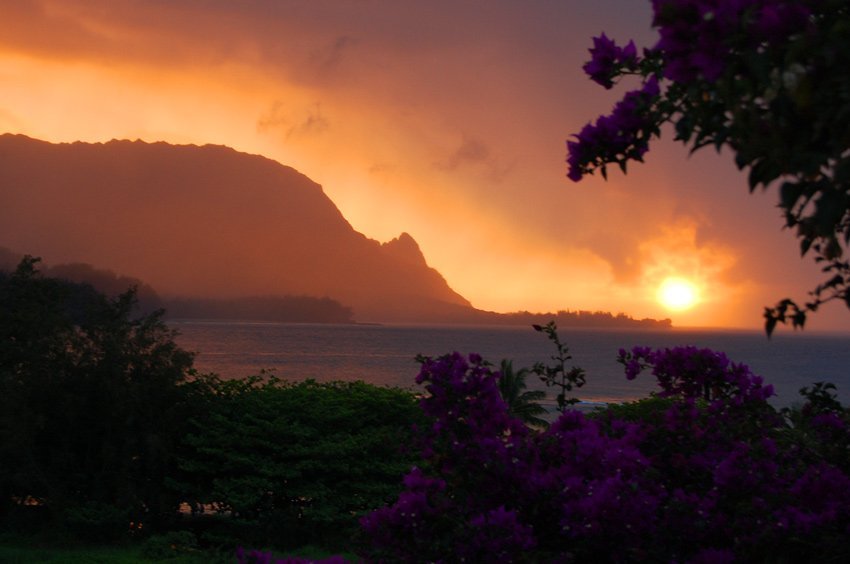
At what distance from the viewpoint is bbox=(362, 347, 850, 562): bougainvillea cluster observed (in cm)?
448

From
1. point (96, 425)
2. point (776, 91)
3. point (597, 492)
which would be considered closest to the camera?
point (776, 91)

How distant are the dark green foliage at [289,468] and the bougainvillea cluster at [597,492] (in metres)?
13.1

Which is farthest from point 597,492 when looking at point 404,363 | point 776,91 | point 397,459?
point 404,363

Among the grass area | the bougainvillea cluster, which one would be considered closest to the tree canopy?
the bougainvillea cluster

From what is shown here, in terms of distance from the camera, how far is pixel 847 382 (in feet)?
454

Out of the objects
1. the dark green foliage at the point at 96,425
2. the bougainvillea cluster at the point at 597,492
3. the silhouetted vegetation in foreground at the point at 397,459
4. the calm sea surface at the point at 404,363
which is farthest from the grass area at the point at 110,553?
the calm sea surface at the point at 404,363

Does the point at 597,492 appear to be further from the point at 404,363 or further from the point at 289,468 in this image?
the point at 404,363

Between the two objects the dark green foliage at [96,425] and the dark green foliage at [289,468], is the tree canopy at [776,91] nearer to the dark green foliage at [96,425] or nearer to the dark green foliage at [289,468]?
the dark green foliage at [289,468]

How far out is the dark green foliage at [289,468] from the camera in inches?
722

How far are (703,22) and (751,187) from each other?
461 mm

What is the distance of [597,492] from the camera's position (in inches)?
176

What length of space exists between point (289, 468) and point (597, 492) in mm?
14698

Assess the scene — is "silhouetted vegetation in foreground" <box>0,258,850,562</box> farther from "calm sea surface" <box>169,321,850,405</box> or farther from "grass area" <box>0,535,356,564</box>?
"calm sea surface" <box>169,321,850,405</box>

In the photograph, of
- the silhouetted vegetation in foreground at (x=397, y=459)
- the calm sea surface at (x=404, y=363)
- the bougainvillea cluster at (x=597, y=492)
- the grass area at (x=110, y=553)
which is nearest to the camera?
the bougainvillea cluster at (x=597, y=492)
